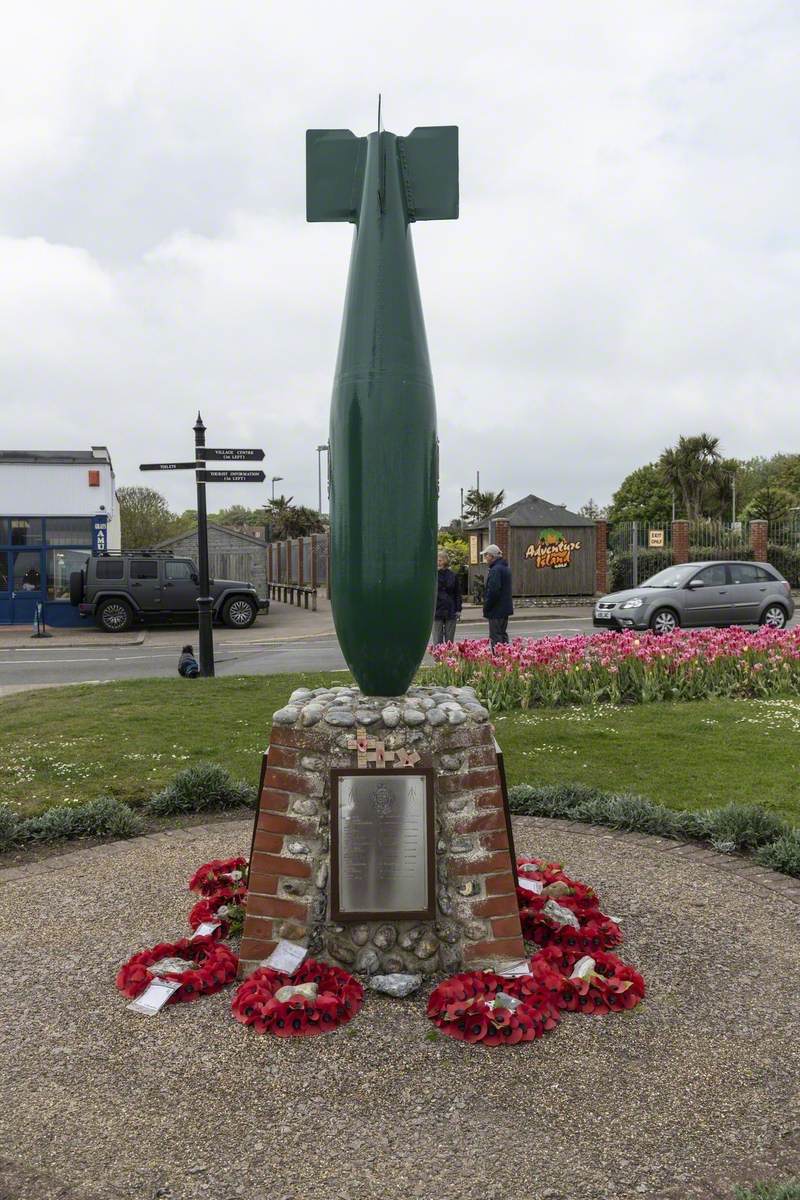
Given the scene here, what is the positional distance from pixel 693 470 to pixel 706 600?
4720cm

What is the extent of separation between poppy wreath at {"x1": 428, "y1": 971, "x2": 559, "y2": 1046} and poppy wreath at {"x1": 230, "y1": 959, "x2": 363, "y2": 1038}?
322mm

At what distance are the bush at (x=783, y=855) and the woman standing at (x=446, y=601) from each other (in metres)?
7.48

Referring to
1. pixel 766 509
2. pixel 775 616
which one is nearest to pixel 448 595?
pixel 775 616

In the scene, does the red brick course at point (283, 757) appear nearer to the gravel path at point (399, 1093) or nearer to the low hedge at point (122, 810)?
the gravel path at point (399, 1093)

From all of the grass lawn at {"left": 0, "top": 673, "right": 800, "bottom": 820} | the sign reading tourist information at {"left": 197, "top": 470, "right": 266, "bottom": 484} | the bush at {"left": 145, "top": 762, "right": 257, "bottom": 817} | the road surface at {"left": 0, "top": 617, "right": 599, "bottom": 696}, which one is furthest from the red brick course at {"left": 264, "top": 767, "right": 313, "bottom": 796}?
the road surface at {"left": 0, "top": 617, "right": 599, "bottom": 696}

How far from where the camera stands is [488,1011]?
342cm

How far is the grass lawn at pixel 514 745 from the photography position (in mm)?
6918

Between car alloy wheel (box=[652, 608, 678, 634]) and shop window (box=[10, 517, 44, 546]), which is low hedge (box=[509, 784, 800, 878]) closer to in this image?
car alloy wheel (box=[652, 608, 678, 634])

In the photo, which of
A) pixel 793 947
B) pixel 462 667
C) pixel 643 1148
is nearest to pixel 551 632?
pixel 462 667

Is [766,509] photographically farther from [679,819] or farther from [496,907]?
[496,907]

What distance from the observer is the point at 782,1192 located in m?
2.45

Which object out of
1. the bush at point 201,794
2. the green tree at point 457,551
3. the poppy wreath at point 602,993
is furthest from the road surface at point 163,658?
the green tree at point 457,551

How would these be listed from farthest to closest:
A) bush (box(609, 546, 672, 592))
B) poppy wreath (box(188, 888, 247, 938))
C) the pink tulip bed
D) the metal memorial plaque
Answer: bush (box(609, 546, 672, 592))
the pink tulip bed
poppy wreath (box(188, 888, 247, 938))
the metal memorial plaque

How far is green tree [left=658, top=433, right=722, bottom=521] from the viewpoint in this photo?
62.7 meters
